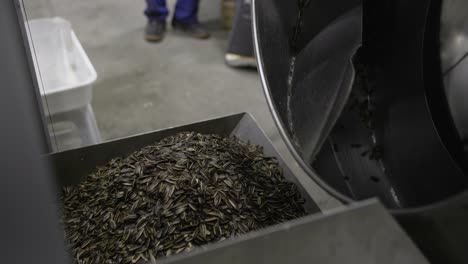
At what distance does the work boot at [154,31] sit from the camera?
9.77 ft

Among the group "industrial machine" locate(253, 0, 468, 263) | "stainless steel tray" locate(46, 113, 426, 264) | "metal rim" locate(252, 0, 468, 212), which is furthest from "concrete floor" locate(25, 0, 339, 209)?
"stainless steel tray" locate(46, 113, 426, 264)

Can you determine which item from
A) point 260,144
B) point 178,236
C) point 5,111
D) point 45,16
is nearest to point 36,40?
point 45,16

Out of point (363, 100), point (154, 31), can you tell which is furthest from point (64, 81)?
point (154, 31)

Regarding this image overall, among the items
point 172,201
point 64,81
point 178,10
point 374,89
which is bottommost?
point 178,10

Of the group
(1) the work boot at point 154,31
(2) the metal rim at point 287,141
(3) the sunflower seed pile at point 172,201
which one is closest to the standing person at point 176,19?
(1) the work boot at point 154,31

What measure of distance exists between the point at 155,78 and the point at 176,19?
749 millimetres

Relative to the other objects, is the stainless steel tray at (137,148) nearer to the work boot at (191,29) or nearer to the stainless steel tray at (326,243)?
the stainless steel tray at (326,243)

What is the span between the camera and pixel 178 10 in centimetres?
315

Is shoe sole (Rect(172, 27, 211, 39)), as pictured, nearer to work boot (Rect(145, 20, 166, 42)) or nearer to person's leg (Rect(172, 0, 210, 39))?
person's leg (Rect(172, 0, 210, 39))

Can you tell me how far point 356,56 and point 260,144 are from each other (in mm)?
376

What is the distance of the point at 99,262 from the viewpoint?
41.0 inches

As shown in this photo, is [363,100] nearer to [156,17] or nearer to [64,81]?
[64,81]

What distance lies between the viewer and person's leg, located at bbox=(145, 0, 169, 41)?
3.02 meters

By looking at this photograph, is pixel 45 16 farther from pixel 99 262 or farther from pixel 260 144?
pixel 99 262
